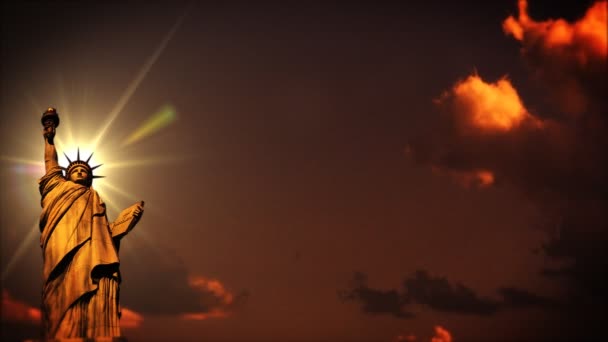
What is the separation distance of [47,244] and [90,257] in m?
1.66

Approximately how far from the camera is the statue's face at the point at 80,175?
22.1 meters

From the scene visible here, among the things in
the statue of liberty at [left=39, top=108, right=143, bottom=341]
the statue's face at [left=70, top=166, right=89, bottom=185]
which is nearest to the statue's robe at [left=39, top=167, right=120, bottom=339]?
the statue of liberty at [left=39, top=108, right=143, bottom=341]

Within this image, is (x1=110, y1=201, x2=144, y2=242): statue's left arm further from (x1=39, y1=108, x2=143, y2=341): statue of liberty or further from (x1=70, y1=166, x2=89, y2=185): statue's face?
(x1=70, y1=166, x2=89, y2=185): statue's face

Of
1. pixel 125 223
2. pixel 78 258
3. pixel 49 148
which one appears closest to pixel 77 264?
pixel 78 258

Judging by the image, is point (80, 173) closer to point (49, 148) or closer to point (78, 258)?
point (49, 148)

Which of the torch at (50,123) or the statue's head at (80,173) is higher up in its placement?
the torch at (50,123)

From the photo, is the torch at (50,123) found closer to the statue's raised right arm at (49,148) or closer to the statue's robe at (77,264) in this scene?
the statue's raised right arm at (49,148)

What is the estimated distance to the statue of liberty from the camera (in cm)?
1916

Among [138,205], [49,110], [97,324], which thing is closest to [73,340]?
[97,324]

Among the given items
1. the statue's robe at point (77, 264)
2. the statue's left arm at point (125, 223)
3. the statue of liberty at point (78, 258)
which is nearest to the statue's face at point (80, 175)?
the statue of liberty at point (78, 258)

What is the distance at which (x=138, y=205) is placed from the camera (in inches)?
870

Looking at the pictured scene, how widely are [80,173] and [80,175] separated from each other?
90 millimetres

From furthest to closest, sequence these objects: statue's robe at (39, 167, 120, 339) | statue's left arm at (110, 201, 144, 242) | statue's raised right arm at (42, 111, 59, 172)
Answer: statue's raised right arm at (42, 111, 59, 172) < statue's left arm at (110, 201, 144, 242) < statue's robe at (39, 167, 120, 339)

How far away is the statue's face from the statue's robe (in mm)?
551
